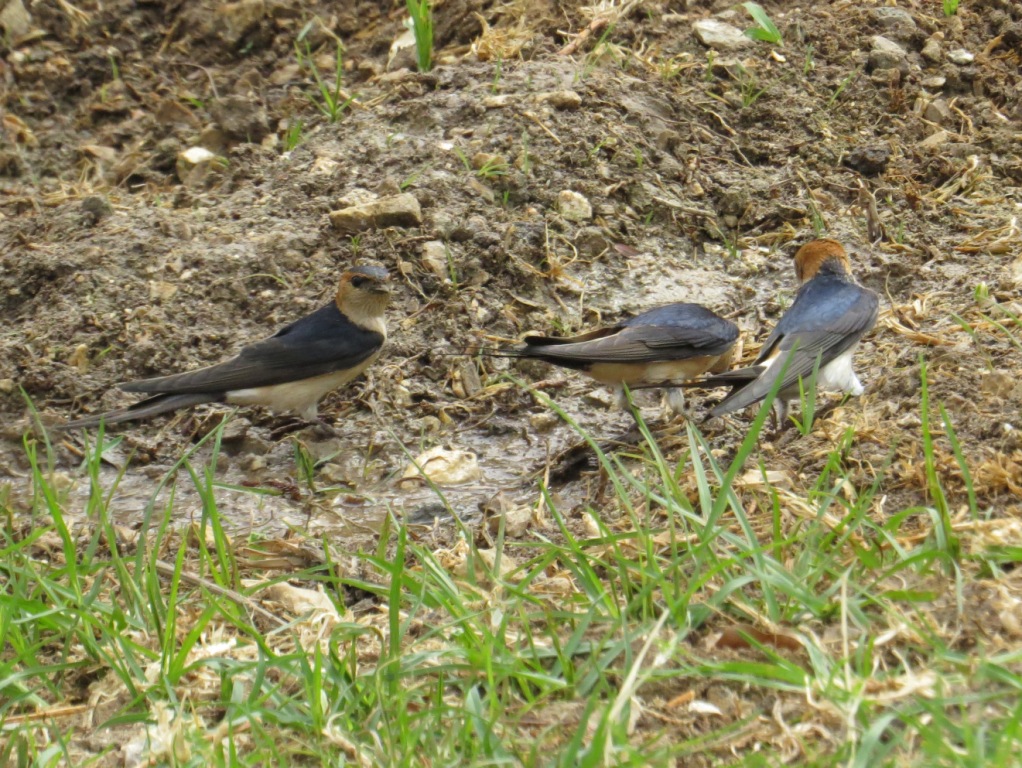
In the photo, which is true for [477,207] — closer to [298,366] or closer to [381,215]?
[381,215]

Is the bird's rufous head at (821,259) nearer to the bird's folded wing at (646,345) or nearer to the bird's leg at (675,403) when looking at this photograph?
the bird's folded wing at (646,345)

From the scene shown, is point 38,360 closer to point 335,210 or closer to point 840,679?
point 335,210

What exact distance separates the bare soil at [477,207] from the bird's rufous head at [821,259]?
12.8 inches

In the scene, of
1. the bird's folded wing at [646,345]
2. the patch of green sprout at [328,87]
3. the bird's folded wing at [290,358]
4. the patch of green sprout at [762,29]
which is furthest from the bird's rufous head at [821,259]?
the patch of green sprout at [328,87]

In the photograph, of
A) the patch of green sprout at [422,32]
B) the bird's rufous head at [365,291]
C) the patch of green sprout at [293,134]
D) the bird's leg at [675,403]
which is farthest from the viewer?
the patch of green sprout at [422,32]

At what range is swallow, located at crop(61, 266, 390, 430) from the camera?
5.47 metres

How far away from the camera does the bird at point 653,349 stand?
532 cm

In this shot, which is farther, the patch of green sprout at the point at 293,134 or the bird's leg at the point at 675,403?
the patch of green sprout at the point at 293,134

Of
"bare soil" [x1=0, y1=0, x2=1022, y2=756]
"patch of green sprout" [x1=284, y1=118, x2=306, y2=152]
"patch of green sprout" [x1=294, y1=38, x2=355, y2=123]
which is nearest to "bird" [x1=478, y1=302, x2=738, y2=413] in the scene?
"bare soil" [x1=0, y1=0, x2=1022, y2=756]

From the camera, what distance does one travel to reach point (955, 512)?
150 inches

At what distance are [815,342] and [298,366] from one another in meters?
2.12

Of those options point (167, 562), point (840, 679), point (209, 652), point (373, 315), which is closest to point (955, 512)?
point (840, 679)

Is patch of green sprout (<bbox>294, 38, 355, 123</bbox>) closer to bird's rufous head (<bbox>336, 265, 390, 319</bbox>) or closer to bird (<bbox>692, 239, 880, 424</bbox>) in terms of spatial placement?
bird's rufous head (<bbox>336, 265, 390, 319</bbox>)

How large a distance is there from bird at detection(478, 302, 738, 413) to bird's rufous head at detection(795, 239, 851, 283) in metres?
0.52
